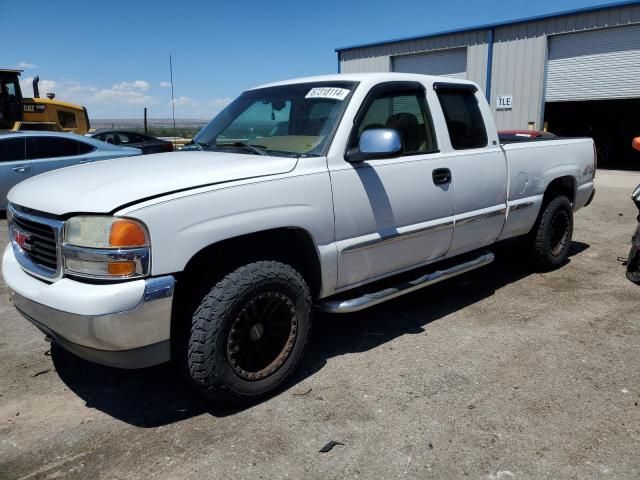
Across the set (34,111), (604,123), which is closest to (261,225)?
(34,111)

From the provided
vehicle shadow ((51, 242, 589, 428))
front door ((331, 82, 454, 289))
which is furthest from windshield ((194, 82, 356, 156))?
vehicle shadow ((51, 242, 589, 428))

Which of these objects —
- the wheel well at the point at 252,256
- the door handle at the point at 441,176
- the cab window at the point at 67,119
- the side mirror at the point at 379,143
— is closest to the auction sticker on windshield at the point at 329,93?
the side mirror at the point at 379,143

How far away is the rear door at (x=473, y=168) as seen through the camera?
4203 mm

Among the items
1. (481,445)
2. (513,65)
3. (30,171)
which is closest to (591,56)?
(513,65)

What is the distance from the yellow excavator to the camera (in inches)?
586

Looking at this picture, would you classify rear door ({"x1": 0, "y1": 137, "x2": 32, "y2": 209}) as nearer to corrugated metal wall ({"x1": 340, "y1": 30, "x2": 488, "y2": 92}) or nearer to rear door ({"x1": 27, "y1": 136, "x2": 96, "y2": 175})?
rear door ({"x1": 27, "y1": 136, "x2": 96, "y2": 175})

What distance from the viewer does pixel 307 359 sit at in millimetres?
3746

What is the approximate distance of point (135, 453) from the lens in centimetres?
270

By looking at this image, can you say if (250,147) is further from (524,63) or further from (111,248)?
(524,63)

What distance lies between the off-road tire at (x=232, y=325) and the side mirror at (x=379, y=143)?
0.87 m

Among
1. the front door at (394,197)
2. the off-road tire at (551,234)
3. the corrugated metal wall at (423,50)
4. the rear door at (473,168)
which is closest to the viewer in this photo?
the front door at (394,197)

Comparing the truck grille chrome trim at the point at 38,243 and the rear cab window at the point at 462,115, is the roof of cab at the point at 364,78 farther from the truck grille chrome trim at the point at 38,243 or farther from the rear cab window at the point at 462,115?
the truck grille chrome trim at the point at 38,243

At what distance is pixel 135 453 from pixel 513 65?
1823 cm

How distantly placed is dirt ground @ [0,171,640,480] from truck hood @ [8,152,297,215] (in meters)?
1.21
